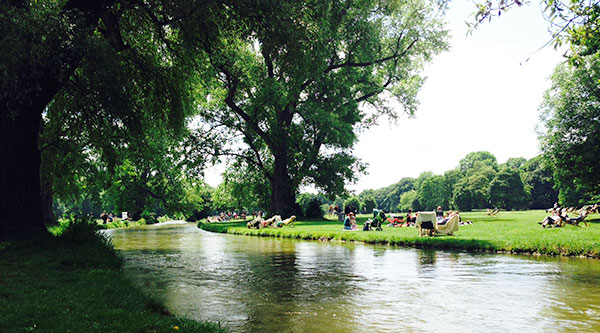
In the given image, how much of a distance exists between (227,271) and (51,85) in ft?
24.6

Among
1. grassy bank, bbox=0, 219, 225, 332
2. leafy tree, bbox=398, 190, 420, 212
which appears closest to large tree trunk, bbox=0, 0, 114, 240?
grassy bank, bbox=0, 219, 225, 332

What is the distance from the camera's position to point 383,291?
9062 millimetres

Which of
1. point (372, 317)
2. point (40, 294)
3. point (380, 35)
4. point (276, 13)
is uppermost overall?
point (380, 35)

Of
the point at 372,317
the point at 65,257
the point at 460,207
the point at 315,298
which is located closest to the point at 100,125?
the point at 65,257

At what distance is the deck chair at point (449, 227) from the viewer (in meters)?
20.5

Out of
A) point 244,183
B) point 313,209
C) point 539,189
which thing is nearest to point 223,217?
point 244,183

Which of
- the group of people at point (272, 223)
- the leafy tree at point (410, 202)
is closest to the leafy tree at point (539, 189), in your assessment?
the leafy tree at point (410, 202)

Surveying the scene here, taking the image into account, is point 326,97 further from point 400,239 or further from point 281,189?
point 400,239

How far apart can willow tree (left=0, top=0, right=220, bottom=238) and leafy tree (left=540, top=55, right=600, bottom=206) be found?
29049mm

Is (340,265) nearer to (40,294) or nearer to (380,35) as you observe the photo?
(40,294)

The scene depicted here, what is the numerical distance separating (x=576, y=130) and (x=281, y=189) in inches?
941

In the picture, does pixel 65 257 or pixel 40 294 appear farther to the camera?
pixel 65 257

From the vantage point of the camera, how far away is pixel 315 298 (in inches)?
335

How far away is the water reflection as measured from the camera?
6699 millimetres
